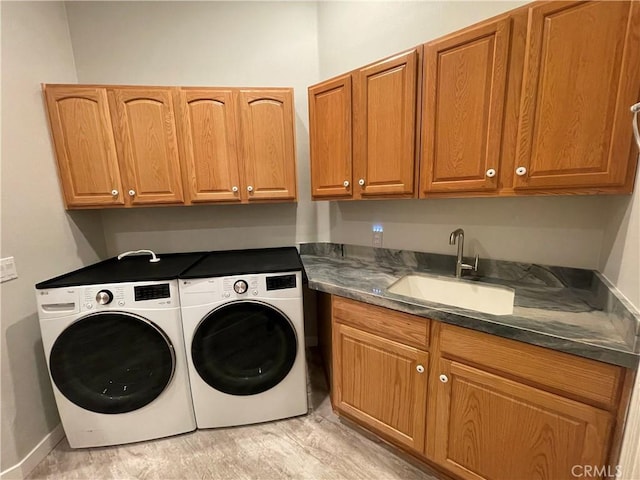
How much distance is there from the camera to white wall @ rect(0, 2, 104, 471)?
4.64ft

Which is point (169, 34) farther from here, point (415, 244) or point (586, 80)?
point (586, 80)

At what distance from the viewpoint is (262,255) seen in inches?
79.9

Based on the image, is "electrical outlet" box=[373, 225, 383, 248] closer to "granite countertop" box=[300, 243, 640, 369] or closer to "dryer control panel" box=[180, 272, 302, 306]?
"granite countertop" box=[300, 243, 640, 369]

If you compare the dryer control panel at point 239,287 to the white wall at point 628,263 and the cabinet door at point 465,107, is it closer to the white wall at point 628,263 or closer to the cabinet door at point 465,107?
the cabinet door at point 465,107

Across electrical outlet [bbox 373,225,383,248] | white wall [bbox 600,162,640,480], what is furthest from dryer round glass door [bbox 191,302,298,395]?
white wall [bbox 600,162,640,480]

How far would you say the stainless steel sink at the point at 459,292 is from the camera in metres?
1.41

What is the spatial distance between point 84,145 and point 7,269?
83 cm

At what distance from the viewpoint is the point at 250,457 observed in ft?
5.05

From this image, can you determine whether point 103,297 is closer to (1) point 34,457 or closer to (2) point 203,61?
(1) point 34,457

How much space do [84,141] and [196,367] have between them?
1602 millimetres
